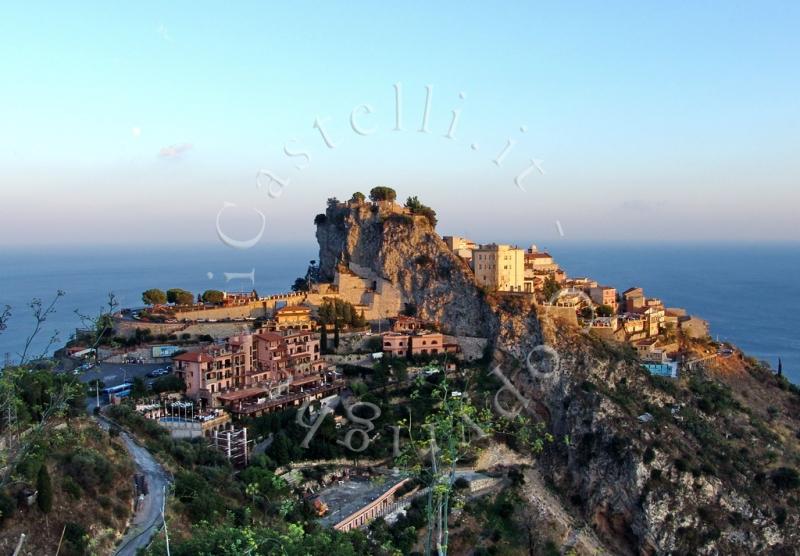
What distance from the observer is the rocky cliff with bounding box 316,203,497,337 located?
106ft

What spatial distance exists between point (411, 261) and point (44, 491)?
22963 millimetres

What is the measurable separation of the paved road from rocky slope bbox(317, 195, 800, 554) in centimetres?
→ 1261

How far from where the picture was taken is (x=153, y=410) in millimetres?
21766

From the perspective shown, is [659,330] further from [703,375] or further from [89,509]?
[89,509]

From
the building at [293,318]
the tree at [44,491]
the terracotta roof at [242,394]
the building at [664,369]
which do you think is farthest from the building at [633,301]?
the tree at [44,491]

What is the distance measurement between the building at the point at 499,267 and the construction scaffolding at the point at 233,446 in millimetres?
16135

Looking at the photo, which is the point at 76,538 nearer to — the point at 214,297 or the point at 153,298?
the point at 214,297

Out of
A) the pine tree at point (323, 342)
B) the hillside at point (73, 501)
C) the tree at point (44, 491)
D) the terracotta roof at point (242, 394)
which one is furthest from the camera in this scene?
the pine tree at point (323, 342)

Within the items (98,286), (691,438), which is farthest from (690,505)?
(98,286)

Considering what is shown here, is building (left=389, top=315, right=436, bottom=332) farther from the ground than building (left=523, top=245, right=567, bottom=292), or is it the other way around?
building (left=523, top=245, right=567, bottom=292)

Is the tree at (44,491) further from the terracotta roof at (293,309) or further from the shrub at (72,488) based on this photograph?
the terracotta roof at (293,309)

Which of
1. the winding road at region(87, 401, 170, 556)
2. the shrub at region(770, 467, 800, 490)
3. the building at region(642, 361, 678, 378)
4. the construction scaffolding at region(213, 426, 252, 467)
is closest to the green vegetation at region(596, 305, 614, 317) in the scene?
the building at region(642, 361, 678, 378)

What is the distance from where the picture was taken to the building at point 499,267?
33.2m

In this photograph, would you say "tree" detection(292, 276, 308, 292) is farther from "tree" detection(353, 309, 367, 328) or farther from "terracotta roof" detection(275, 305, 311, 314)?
"tree" detection(353, 309, 367, 328)
